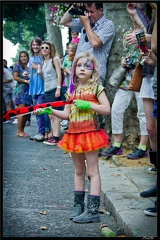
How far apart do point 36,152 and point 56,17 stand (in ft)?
11.2

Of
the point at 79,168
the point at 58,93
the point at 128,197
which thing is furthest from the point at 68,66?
the point at 79,168

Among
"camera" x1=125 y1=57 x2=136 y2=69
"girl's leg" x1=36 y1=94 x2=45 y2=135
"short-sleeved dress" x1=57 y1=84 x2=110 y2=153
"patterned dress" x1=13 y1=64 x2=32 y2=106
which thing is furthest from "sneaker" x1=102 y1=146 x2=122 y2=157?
"short-sleeved dress" x1=57 y1=84 x2=110 y2=153

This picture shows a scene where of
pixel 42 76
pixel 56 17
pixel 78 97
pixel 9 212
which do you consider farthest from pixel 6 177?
pixel 56 17

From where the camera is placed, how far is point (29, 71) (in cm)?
813

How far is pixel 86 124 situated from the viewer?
4629 millimetres

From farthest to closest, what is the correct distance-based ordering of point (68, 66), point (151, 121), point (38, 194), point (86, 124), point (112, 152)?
point (68, 66) < point (112, 152) < point (38, 194) < point (151, 121) < point (86, 124)

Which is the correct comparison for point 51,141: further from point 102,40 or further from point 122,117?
point 102,40

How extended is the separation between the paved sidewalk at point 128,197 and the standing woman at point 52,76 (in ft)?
6.97

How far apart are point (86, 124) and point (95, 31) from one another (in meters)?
1.95

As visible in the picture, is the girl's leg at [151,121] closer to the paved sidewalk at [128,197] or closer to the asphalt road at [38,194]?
the paved sidewalk at [128,197]

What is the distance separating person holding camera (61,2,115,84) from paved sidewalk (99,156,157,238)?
1.21 metres

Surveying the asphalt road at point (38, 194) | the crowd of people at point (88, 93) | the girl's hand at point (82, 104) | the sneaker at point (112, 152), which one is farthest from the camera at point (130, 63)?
the girl's hand at point (82, 104)

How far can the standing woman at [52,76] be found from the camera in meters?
Answer: 8.52

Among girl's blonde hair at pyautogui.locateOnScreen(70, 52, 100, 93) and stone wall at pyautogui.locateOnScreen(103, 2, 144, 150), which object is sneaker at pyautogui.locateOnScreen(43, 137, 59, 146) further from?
girl's blonde hair at pyautogui.locateOnScreen(70, 52, 100, 93)
